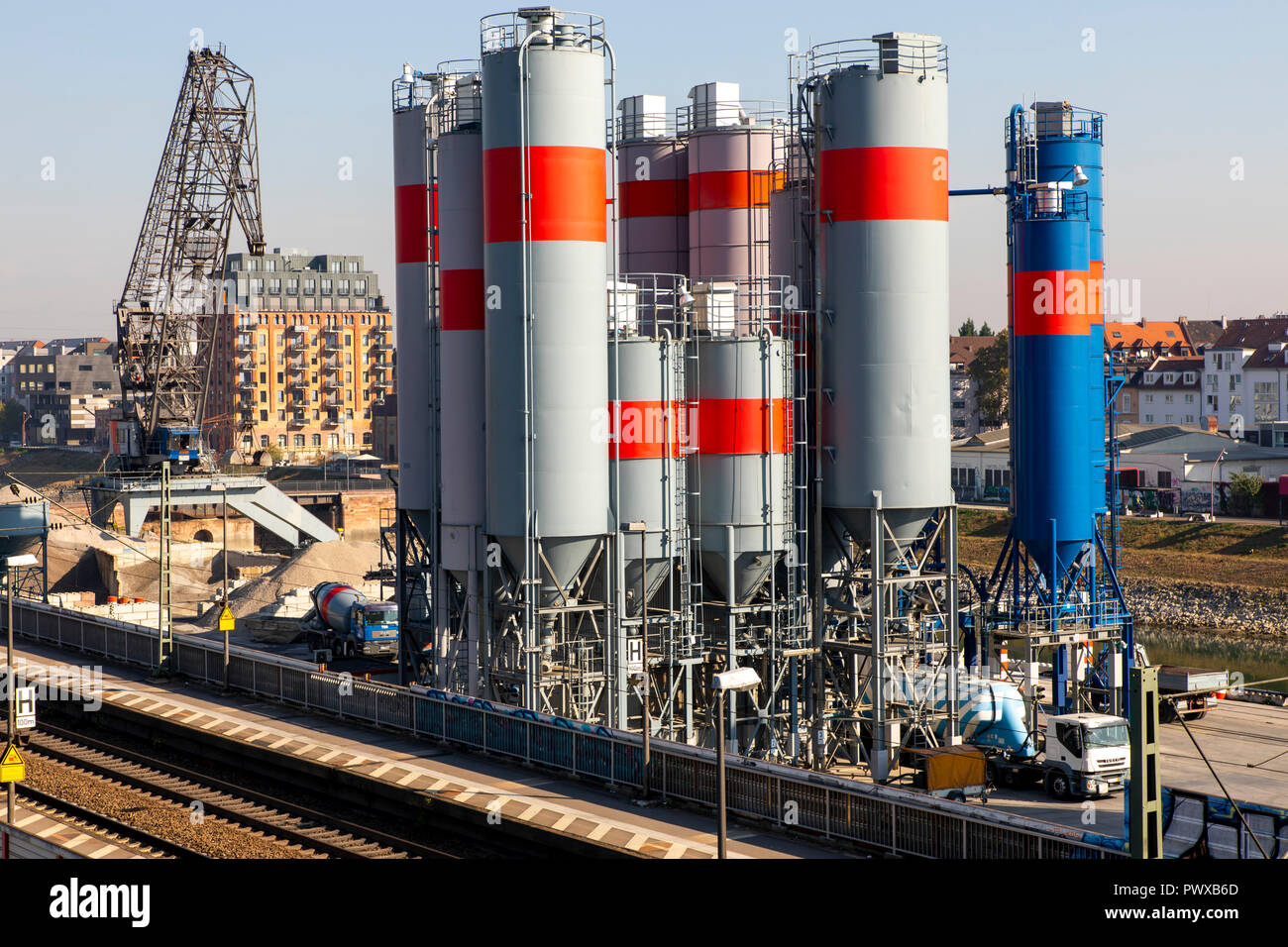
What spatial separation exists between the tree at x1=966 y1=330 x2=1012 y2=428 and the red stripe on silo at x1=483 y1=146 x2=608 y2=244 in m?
94.9

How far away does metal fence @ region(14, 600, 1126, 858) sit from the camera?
22.9 metres

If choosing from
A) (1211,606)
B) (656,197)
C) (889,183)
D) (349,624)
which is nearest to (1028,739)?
(889,183)

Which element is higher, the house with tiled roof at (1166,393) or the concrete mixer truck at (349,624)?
the house with tiled roof at (1166,393)

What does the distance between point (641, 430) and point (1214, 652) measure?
4445 centimetres

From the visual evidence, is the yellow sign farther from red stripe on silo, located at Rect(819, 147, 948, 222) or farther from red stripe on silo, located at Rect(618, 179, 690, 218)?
red stripe on silo, located at Rect(618, 179, 690, 218)

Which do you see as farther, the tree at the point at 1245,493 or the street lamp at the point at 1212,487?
the street lamp at the point at 1212,487

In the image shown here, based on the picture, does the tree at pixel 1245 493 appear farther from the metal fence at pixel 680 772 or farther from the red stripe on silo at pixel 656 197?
the metal fence at pixel 680 772

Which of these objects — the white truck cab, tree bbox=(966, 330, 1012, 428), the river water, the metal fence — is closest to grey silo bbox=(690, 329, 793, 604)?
the metal fence

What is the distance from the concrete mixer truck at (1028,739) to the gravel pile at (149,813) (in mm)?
15948

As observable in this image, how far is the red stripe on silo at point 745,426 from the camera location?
3681 cm

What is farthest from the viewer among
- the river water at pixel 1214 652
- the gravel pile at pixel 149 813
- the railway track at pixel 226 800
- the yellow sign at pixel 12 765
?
the river water at pixel 1214 652

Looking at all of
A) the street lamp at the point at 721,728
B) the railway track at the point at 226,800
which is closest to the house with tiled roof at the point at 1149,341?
the railway track at the point at 226,800

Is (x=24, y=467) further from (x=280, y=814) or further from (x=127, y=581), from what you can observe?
(x=280, y=814)

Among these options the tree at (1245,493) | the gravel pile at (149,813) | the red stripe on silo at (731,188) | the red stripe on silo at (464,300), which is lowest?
the gravel pile at (149,813)
